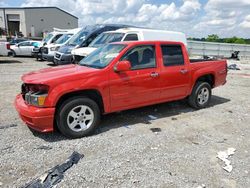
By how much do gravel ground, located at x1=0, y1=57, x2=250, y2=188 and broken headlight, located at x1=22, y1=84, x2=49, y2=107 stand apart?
708mm

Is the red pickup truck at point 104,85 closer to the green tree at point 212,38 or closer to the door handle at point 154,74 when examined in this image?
the door handle at point 154,74

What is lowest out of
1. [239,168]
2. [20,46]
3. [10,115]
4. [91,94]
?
[239,168]

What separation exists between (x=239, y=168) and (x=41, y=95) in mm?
3263

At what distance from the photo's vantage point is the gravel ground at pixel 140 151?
3252 millimetres

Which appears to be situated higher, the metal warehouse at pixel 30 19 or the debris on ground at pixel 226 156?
the metal warehouse at pixel 30 19

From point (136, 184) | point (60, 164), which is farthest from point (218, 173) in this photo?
point (60, 164)

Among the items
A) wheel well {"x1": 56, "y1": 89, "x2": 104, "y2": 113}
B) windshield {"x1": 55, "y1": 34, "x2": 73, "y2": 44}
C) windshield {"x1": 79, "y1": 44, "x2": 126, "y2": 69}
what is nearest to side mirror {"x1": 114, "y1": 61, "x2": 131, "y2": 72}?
windshield {"x1": 79, "y1": 44, "x2": 126, "y2": 69}

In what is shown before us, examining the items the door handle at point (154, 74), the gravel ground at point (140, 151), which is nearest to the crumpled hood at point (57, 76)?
the gravel ground at point (140, 151)

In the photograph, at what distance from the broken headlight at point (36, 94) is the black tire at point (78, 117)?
354 mm

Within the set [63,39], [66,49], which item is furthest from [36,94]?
[63,39]

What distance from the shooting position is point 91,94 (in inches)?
Answer: 180

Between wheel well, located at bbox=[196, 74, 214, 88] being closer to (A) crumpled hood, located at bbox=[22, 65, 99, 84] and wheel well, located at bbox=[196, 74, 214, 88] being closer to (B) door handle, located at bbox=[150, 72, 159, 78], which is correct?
(B) door handle, located at bbox=[150, 72, 159, 78]

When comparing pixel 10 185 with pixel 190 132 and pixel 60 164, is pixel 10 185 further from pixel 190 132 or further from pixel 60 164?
pixel 190 132

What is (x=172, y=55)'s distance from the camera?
5621mm
